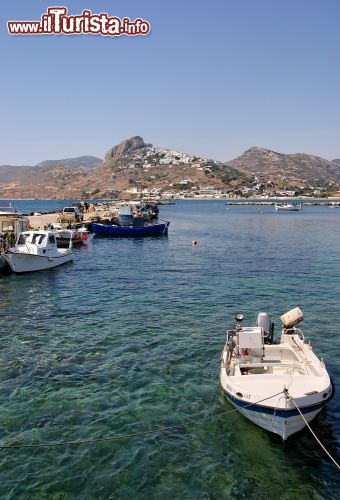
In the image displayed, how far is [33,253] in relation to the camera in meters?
35.2

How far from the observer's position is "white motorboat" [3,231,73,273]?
111ft

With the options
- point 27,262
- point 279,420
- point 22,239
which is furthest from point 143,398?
point 22,239

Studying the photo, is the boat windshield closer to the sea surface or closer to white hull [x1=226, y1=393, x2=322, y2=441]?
the sea surface

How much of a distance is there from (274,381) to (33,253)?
27094 millimetres

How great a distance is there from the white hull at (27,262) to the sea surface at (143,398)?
2.49 m

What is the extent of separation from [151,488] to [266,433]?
357 centimetres

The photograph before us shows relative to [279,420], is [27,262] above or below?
above

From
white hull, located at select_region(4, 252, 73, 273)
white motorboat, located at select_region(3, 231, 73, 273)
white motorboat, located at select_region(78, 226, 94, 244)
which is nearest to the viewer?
white hull, located at select_region(4, 252, 73, 273)

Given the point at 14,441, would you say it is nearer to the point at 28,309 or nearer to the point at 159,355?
the point at 159,355

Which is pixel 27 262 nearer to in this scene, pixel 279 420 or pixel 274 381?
pixel 274 381

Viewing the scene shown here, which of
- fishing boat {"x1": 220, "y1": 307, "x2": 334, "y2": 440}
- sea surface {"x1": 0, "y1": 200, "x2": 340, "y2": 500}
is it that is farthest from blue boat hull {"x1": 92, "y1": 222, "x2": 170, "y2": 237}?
fishing boat {"x1": 220, "y1": 307, "x2": 334, "y2": 440}

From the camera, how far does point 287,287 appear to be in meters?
30.1

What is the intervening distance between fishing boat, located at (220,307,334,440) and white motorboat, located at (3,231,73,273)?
2323 centimetres

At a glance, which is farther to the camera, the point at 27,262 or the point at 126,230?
the point at 126,230
